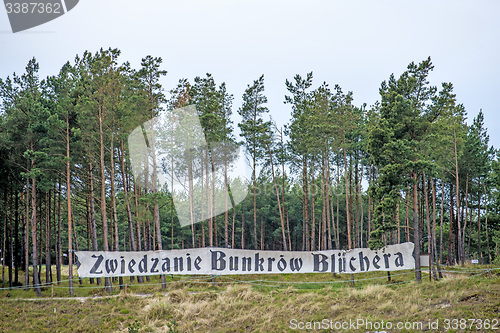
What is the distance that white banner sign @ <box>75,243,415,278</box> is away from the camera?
70.2 ft

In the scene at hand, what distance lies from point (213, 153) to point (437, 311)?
2130cm

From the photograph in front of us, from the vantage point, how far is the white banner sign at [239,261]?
21.4 meters

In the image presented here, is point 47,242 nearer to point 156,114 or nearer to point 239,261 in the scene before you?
point 156,114

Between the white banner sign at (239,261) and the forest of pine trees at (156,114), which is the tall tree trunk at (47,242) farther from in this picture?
the white banner sign at (239,261)

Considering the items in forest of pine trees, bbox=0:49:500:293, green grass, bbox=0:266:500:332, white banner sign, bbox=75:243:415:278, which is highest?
forest of pine trees, bbox=0:49:500:293

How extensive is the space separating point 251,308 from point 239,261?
3.86 meters

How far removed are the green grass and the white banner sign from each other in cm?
110

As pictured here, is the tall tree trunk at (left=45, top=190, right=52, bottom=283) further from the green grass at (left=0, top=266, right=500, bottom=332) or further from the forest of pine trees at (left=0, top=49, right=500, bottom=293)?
the green grass at (left=0, top=266, right=500, bottom=332)

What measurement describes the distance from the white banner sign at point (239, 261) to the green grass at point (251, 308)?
110cm

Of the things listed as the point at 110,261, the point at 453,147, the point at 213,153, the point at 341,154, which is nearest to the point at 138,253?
the point at 110,261

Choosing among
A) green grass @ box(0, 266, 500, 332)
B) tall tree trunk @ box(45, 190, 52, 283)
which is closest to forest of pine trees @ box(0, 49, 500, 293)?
tall tree trunk @ box(45, 190, 52, 283)

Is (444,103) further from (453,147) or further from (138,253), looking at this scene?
(138,253)

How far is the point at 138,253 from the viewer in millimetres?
21891

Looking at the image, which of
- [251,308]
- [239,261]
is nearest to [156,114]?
[239,261]
